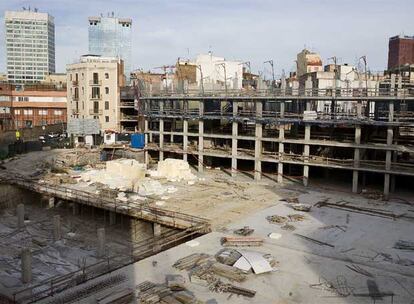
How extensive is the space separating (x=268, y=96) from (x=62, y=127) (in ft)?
173

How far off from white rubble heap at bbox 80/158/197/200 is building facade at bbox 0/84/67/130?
4929 cm

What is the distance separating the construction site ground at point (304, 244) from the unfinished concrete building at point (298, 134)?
9.71ft

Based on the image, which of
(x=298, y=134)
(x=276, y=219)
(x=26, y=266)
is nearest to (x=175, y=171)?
(x=298, y=134)

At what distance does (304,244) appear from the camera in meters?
28.2

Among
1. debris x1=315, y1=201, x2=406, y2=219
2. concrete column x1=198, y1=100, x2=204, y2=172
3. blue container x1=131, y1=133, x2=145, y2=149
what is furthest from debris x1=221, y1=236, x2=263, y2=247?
blue container x1=131, y1=133, x2=145, y2=149

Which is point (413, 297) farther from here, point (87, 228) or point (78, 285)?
point (87, 228)

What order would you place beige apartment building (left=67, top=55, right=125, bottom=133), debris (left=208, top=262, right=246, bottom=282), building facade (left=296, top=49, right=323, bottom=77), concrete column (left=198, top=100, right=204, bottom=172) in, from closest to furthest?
Answer: debris (left=208, top=262, right=246, bottom=282)
concrete column (left=198, top=100, right=204, bottom=172)
beige apartment building (left=67, top=55, right=125, bottom=133)
building facade (left=296, top=49, right=323, bottom=77)

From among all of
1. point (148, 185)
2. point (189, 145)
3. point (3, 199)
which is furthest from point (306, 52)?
point (3, 199)

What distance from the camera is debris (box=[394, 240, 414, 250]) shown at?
2763 centimetres

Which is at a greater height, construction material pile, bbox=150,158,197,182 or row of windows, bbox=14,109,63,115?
row of windows, bbox=14,109,63,115

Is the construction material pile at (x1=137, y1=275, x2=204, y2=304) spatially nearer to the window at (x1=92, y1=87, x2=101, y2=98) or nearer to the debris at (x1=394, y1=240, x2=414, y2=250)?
the debris at (x1=394, y1=240, x2=414, y2=250)

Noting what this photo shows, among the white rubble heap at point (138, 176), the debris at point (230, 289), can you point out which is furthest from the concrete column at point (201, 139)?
the debris at point (230, 289)

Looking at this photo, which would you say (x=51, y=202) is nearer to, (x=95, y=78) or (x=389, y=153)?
(x=389, y=153)

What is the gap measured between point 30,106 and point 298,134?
63684 millimetres
